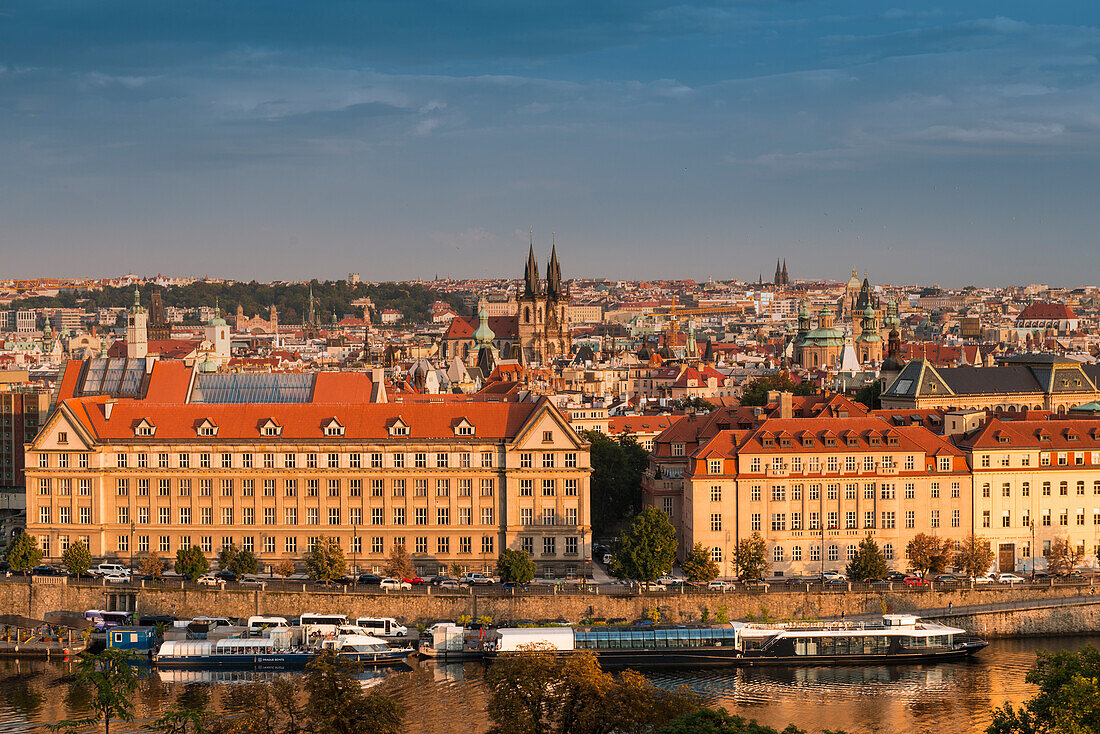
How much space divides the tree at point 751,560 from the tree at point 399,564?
17221mm

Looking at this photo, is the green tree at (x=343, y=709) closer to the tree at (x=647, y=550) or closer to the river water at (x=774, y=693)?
the river water at (x=774, y=693)

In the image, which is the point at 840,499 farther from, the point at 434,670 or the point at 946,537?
the point at 434,670

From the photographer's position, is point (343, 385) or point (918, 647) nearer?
point (918, 647)

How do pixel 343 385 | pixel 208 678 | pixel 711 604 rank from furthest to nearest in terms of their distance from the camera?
1. pixel 343 385
2. pixel 711 604
3. pixel 208 678

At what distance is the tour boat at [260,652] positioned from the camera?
249 ft

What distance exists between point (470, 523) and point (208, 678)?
1936 cm

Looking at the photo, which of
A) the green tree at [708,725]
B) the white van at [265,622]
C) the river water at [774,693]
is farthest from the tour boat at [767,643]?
the green tree at [708,725]

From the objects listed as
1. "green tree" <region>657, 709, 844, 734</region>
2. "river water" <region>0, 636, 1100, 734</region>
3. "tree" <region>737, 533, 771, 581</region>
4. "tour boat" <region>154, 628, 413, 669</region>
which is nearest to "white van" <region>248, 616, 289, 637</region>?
"tour boat" <region>154, 628, 413, 669</region>

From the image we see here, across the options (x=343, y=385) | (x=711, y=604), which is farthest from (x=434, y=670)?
(x=343, y=385)

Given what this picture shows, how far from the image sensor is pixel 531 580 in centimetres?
8512

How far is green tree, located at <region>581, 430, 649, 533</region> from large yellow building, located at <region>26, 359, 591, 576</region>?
13796mm

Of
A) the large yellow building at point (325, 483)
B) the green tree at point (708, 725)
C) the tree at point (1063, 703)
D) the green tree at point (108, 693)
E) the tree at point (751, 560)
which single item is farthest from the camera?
the large yellow building at point (325, 483)

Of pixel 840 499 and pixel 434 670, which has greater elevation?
pixel 840 499

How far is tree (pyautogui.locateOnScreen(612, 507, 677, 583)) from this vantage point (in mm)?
84125
